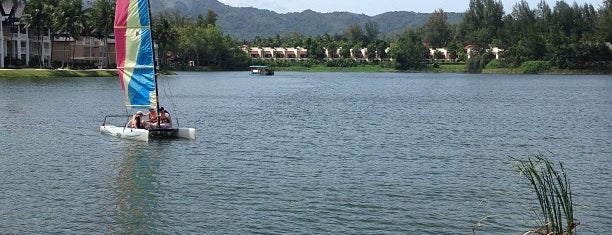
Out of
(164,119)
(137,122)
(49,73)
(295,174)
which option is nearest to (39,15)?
(49,73)

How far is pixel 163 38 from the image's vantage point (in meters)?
172

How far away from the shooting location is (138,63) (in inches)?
1699

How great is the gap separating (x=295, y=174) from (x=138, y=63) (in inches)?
549

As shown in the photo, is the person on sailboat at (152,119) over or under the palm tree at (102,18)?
under

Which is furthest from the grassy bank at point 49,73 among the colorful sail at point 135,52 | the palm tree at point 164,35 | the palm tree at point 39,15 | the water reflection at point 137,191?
the water reflection at point 137,191

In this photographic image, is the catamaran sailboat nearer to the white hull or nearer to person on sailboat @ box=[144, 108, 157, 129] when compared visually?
the white hull

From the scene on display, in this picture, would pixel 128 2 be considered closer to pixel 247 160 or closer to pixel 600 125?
pixel 247 160

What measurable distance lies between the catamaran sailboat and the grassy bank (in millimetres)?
76919

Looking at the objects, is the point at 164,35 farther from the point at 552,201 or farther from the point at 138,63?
the point at 552,201

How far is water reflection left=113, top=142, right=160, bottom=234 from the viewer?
958 inches

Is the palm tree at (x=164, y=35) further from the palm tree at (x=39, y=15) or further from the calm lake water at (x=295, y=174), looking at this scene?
the calm lake water at (x=295, y=174)

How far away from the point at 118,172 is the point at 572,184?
17.5m

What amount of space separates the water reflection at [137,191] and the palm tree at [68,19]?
96.6m

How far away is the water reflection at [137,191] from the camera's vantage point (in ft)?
79.9
